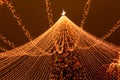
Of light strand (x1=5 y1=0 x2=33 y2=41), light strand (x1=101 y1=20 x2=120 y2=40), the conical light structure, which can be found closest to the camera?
the conical light structure

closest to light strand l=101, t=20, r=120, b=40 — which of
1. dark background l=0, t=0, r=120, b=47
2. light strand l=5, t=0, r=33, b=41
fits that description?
dark background l=0, t=0, r=120, b=47

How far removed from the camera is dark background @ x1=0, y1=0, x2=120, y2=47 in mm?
8266

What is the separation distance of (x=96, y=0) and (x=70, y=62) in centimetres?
224

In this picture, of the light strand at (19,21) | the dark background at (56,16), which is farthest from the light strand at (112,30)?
the light strand at (19,21)

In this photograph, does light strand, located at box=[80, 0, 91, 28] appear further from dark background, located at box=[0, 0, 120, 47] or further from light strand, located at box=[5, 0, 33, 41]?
light strand, located at box=[5, 0, 33, 41]

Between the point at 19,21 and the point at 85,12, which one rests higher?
the point at 85,12

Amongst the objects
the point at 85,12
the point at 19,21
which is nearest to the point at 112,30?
the point at 85,12

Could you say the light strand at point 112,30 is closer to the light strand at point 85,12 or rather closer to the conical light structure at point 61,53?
the light strand at point 85,12

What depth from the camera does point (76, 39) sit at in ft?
23.0

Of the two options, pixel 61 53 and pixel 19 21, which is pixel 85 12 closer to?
pixel 19 21

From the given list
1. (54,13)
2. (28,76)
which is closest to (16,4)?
(54,13)

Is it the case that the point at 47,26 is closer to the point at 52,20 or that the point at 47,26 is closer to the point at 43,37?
the point at 52,20

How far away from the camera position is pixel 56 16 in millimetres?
8398

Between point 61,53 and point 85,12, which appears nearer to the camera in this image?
point 61,53
